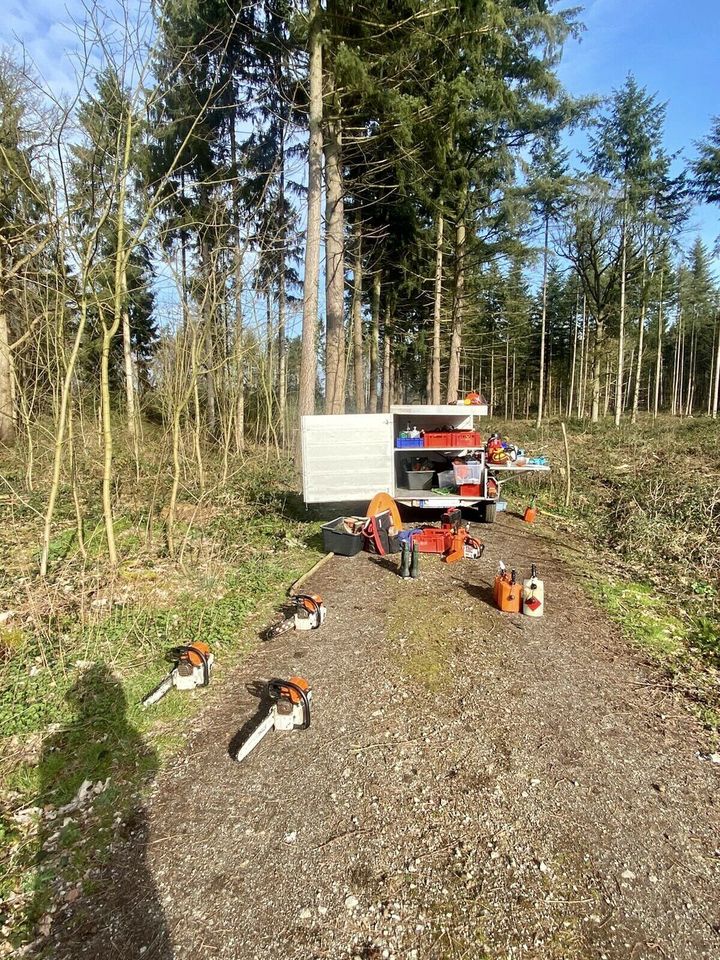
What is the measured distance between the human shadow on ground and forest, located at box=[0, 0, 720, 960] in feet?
0.07

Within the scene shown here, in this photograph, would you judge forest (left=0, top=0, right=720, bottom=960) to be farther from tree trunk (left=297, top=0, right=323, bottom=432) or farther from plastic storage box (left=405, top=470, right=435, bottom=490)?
plastic storage box (left=405, top=470, right=435, bottom=490)

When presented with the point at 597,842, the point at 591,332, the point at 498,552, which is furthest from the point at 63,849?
the point at 591,332

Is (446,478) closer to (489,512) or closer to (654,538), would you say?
(489,512)

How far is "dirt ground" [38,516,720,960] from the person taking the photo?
2.13 m

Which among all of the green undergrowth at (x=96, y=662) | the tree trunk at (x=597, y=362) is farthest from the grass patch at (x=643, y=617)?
the tree trunk at (x=597, y=362)

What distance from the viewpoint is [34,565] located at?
5906mm

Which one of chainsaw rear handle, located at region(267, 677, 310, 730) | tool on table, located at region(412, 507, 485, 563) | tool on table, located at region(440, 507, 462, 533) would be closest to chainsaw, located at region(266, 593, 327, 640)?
chainsaw rear handle, located at region(267, 677, 310, 730)

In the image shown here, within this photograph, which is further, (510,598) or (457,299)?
(457,299)

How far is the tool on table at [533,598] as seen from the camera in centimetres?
545

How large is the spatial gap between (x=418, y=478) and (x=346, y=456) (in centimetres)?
206

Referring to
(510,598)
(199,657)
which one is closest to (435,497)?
(510,598)

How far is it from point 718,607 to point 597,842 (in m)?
4.48

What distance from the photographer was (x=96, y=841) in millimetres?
2664

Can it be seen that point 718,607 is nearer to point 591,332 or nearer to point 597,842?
point 597,842
